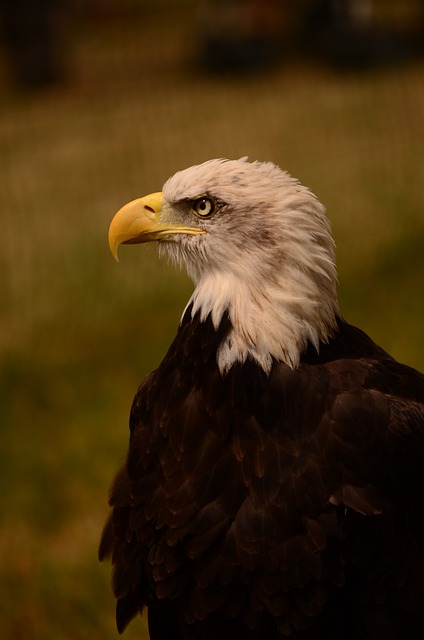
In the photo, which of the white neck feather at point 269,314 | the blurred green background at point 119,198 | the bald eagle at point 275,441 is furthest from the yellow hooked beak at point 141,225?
the blurred green background at point 119,198

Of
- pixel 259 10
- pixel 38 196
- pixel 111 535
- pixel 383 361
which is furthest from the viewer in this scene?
pixel 259 10

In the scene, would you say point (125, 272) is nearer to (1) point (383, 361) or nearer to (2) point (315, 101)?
(2) point (315, 101)

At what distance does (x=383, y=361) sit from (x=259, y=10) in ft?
19.8

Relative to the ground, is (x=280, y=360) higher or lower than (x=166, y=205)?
lower

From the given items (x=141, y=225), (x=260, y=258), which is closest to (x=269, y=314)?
(x=260, y=258)

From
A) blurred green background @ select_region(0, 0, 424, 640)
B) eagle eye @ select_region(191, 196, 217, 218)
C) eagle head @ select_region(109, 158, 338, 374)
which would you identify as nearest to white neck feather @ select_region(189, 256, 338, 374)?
eagle head @ select_region(109, 158, 338, 374)

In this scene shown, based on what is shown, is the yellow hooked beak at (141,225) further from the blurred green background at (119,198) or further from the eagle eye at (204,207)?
the blurred green background at (119,198)

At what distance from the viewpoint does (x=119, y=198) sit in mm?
6602

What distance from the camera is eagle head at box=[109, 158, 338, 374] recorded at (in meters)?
2.50

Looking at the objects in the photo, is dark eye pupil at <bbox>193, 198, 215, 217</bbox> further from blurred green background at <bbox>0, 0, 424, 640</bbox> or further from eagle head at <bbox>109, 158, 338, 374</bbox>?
blurred green background at <bbox>0, 0, 424, 640</bbox>

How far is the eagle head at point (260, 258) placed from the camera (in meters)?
2.50

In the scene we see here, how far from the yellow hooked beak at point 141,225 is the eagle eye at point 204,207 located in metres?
0.05

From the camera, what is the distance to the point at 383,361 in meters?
2.67

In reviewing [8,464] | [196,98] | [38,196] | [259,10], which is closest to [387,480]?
[8,464]
